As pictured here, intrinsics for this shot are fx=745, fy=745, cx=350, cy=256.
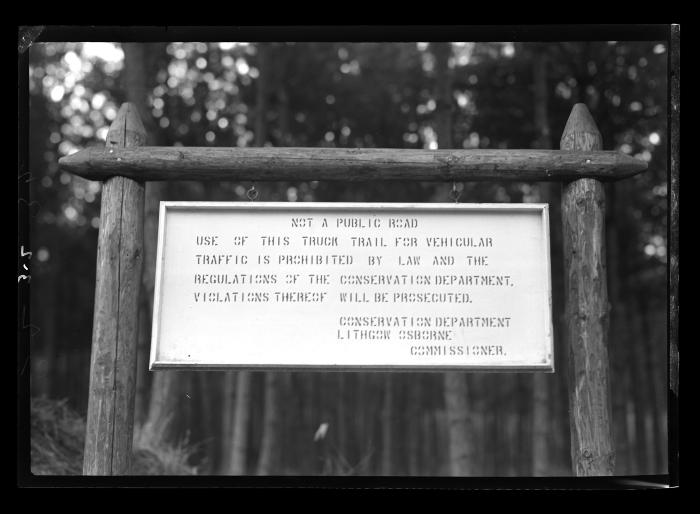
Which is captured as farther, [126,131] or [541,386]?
[541,386]

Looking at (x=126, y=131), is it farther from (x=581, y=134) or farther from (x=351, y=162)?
(x=581, y=134)

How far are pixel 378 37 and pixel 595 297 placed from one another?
1.85 m

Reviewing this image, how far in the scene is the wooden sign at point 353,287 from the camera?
3701 millimetres

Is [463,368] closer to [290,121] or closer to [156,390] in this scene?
[156,390]

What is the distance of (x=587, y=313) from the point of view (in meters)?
3.75

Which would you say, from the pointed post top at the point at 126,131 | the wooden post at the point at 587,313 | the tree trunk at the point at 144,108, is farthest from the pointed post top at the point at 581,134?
the tree trunk at the point at 144,108

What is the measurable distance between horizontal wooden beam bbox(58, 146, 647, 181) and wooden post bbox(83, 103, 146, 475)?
112mm

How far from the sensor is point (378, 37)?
13.8 feet

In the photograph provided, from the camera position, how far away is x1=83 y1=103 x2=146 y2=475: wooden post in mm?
3635

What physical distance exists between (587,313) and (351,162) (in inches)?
55.6

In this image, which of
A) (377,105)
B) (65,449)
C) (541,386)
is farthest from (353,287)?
(377,105)

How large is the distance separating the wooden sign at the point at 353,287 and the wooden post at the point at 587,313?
0.55ft

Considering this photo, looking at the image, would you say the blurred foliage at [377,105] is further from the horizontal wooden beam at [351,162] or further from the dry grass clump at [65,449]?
the horizontal wooden beam at [351,162]
